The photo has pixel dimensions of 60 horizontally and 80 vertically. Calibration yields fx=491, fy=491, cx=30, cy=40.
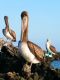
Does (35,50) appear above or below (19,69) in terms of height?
above

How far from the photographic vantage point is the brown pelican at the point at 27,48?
18.1 metres

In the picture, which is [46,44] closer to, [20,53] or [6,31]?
[6,31]

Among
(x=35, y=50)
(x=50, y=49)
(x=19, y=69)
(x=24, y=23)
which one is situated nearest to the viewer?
(x=35, y=50)

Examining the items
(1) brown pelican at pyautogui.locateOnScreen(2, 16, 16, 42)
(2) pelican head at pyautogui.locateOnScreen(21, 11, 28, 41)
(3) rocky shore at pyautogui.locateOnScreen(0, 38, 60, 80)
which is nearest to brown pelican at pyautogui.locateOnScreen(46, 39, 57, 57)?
(1) brown pelican at pyautogui.locateOnScreen(2, 16, 16, 42)

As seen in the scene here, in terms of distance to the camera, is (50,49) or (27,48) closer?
(27,48)

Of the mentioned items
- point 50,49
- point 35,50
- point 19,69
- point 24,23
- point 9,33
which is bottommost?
point 19,69

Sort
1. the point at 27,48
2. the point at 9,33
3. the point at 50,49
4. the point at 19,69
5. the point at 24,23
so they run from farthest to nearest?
the point at 9,33, the point at 50,49, the point at 19,69, the point at 24,23, the point at 27,48

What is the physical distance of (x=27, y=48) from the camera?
1817 centimetres

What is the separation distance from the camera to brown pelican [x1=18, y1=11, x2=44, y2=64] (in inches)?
712

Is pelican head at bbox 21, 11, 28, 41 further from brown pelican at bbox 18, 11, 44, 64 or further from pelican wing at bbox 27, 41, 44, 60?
pelican wing at bbox 27, 41, 44, 60

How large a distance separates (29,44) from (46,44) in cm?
869

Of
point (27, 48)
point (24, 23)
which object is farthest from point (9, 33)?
point (27, 48)

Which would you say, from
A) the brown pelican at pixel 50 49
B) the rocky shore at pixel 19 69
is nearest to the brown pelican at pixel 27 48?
the rocky shore at pixel 19 69

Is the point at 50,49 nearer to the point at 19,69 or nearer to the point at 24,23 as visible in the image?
the point at 19,69
